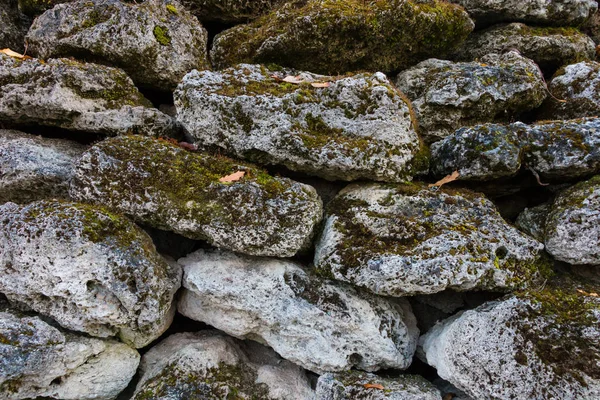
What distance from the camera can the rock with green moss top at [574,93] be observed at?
466 cm

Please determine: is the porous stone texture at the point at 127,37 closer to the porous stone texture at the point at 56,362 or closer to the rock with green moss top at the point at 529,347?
the porous stone texture at the point at 56,362

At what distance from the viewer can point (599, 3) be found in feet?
21.0

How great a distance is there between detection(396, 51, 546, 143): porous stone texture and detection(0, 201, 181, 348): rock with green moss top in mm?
3527

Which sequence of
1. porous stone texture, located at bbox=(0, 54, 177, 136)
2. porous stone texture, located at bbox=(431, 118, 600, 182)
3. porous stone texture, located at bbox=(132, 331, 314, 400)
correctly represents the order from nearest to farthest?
porous stone texture, located at bbox=(431, 118, 600, 182)
porous stone texture, located at bbox=(132, 331, 314, 400)
porous stone texture, located at bbox=(0, 54, 177, 136)

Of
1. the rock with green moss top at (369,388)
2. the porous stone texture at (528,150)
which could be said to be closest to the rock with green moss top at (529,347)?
the rock with green moss top at (369,388)

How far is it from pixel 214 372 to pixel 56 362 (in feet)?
4.88

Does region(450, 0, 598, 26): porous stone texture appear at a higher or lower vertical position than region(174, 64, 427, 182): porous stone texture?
higher

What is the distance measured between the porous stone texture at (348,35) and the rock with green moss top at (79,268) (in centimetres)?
273

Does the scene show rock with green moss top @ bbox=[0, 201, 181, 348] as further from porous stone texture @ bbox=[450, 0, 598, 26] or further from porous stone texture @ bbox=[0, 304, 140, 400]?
porous stone texture @ bbox=[450, 0, 598, 26]

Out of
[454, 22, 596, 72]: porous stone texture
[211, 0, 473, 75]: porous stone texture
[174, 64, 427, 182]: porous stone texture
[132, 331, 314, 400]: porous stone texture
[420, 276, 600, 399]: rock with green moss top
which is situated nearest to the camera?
[420, 276, 600, 399]: rock with green moss top

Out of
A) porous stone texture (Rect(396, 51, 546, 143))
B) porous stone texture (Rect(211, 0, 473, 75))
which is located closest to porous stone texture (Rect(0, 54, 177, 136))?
porous stone texture (Rect(211, 0, 473, 75))

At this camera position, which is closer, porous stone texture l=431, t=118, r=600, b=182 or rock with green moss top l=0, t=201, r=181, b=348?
rock with green moss top l=0, t=201, r=181, b=348

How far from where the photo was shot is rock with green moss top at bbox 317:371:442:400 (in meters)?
3.84

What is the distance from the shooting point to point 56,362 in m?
3.82
